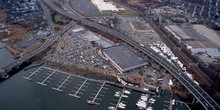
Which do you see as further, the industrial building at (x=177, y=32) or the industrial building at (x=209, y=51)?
the industrial building at (x=177, y=32)

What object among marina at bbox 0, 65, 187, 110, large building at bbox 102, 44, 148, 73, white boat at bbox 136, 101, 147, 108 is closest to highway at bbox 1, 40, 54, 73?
marina at bbox 0, 65, 187, 110

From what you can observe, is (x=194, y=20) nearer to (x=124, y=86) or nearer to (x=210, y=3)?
(x=210, y=3)

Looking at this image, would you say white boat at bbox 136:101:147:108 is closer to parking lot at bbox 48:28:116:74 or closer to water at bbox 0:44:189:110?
water at bbox 0:44:189:110

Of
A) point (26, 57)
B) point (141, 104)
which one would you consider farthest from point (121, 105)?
point (26, 57)

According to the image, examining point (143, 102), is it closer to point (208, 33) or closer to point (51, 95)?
point (51, 95)

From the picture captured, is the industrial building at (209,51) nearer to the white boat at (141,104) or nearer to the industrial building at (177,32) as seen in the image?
the industrial building at (177,32)

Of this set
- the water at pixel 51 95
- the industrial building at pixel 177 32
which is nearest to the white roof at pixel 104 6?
the industrial building at pixel 177 32
